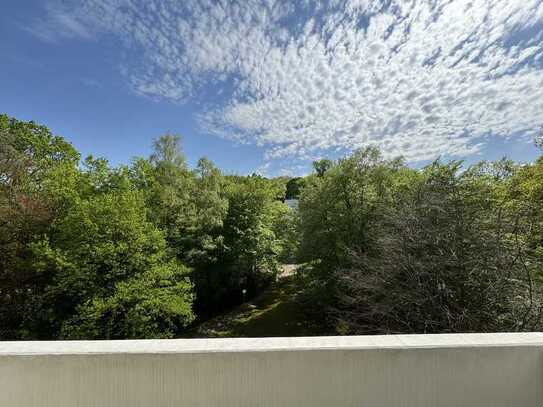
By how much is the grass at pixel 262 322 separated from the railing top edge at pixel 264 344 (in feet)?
30.2

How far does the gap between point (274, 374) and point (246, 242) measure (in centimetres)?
1078

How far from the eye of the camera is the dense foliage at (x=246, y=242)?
4336 mm

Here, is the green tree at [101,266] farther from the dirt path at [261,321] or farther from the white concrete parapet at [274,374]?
the white concrete parapet at [274,374]

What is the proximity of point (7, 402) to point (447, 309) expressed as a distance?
4887mm

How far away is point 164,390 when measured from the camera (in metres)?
Answer: 1.21

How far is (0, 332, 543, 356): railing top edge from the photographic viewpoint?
1.22 metres

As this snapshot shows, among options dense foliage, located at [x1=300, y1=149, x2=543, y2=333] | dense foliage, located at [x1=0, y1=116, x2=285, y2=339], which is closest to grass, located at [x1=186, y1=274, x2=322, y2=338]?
dense foliage, located at [x1=0, y1=116, x2=285, y2=339]

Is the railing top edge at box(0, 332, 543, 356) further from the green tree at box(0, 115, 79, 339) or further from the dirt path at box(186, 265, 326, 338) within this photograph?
the dirt path at box(186, 265, 326, 338)

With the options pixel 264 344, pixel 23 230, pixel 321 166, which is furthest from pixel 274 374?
pixel 321 166

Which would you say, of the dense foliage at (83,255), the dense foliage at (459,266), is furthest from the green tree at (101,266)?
the dense foliage at (459,266)

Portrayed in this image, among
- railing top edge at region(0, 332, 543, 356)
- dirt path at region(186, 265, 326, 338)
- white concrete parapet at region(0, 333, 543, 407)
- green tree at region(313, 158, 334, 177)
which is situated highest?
green tree at region(313, 158, 334, 177)

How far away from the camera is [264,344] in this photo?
1278 millimetres

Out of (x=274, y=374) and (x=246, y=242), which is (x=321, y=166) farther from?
(x=274, y=374)

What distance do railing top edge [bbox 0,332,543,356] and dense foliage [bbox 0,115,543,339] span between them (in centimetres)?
328
